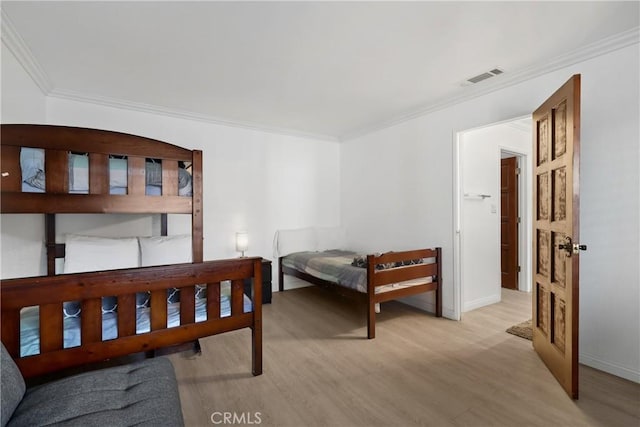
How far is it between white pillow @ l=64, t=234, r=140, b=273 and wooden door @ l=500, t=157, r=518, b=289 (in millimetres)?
4681

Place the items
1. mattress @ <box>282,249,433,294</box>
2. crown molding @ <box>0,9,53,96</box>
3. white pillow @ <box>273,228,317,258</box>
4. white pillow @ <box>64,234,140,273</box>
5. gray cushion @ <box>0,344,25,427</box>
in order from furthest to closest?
white pillow @ <box>273,228,317,258</box> < mattress @ <box>282,249,433,294</box> < white pillow @ <box>64,234,140,273</box> < crown molding @ <box>0,9,53,96</box> < gray cushion @ <box>0,344,25,427</box>

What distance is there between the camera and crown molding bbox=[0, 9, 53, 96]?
1.85m

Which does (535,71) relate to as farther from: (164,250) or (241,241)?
(164,250)

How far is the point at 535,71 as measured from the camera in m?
2.44

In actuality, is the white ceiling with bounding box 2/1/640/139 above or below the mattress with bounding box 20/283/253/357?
above

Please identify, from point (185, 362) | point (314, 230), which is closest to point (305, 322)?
point (185, 362)

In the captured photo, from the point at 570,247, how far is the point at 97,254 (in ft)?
11.2

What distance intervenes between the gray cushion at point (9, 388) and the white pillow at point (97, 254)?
4.52 feet

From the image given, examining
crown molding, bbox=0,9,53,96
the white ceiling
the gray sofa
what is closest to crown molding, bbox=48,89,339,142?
the white ceiling

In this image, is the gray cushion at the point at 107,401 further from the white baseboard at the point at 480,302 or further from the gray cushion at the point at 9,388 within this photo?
the white baseboard at the point at 480,302

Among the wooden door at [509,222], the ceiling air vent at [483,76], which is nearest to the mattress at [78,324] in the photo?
the ceiling air vent at [483,76]

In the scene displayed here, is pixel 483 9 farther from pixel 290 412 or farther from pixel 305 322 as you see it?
pixel 305 322

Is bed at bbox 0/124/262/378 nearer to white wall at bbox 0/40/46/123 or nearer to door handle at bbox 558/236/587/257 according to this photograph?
white wall at bbox 0/40/46/123

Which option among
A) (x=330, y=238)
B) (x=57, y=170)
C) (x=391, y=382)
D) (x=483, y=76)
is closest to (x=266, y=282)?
(x=330, y=238)
